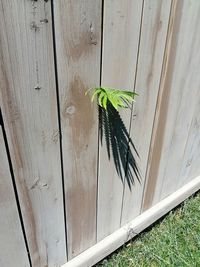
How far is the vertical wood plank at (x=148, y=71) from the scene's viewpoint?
125cm

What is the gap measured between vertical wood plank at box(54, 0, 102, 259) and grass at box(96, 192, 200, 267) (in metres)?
0.55

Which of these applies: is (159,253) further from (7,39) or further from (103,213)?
(7,39)

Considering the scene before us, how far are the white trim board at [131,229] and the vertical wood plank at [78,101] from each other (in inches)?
8.2

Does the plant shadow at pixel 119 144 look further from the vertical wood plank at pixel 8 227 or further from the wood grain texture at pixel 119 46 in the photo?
the vertical wood plank at pixel 8 227

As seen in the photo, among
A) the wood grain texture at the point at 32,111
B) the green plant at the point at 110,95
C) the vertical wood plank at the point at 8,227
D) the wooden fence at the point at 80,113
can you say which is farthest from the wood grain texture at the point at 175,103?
the vertical wood plank at the point at 8,227

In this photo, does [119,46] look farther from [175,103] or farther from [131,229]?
[131,229]

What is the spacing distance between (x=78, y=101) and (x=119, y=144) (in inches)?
15.7

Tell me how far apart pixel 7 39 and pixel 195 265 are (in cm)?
179

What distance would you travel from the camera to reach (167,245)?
85.0 inches

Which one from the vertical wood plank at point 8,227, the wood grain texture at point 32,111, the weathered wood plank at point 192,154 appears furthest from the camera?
the weathered wood plank at point 192,154

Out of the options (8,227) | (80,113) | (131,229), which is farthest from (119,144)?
(131,229)

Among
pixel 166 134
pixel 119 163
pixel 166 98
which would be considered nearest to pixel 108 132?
pixel 119 163

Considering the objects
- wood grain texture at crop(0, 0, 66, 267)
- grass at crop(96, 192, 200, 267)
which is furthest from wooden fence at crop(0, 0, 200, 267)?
grass at crop(96, 192, 200, 267)

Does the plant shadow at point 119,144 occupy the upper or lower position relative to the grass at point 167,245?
upper
